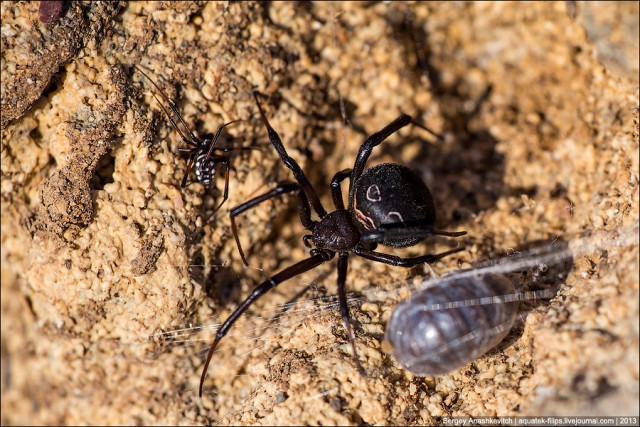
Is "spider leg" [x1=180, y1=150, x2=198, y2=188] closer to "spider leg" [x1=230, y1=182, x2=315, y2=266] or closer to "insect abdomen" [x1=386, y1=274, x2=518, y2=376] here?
"spider leg" [x1=230, y1=182, x2=315, y2=266]

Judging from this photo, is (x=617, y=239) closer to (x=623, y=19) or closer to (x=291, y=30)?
(x=623, y=19)

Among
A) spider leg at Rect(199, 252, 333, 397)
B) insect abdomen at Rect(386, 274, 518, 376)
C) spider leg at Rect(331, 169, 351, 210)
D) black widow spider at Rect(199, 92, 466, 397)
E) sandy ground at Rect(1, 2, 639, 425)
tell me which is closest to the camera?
insect abdomen at Rect(386, 274, 518, 376)

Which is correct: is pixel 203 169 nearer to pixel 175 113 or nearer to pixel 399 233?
pixel 175 113

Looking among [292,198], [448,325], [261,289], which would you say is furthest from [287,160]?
[448,325]

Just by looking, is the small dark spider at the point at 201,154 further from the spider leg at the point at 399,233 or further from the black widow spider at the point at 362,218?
the spider leg at the point at 399,233

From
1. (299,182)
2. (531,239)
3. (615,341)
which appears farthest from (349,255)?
(615,341)

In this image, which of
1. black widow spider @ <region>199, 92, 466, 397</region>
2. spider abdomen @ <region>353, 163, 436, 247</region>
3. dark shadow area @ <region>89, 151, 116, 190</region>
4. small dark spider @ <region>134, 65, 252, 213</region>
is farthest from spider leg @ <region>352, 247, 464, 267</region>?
dark shadow area @ <region>89, 151, 116, 190</region>

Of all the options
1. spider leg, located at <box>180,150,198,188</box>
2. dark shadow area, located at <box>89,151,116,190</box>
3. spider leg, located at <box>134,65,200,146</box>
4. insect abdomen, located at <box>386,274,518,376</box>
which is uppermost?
spider leg, located at <box>134,65,200,146</box>

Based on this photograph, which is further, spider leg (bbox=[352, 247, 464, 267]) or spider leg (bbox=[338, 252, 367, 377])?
spider leg (bbox=[352, 247, 464, 267])
